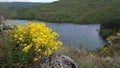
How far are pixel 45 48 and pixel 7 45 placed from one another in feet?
2.24

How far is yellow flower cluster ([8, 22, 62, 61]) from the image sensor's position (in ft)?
18.0

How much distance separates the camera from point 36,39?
5480mm

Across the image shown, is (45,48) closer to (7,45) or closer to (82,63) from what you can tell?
(7,45)

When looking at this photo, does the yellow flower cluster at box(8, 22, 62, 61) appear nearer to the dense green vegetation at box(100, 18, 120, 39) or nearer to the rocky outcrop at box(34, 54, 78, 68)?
the rocky outcrop at box(34, 54, 78, 68)

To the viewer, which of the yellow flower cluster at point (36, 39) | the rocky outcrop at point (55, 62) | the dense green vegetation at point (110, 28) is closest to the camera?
the yellow flower cluster at point (36, 39)

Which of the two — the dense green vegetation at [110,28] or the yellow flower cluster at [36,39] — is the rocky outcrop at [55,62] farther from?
the dense green vegetation at [110,28]

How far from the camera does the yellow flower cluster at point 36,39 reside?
550 centimetres

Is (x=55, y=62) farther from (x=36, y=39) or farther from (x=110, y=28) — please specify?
(x=110, y=28)

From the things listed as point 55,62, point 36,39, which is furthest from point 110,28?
point 36,39

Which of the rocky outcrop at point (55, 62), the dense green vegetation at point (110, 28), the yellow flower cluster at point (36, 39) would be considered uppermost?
the yellow flower cluster at point (36, 39)

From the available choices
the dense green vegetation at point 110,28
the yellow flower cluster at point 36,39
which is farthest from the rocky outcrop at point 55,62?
the dense green vegetation at point 110,28

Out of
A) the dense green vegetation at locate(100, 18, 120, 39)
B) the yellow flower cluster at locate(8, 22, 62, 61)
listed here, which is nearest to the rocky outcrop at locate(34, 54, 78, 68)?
the yellow flower cluster at locate(8, 22, 62, 61)

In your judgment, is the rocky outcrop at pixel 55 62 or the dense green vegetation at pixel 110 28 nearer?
the rocky outcrop at pixel 55 62

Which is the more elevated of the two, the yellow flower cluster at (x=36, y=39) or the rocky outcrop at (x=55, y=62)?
the yellow flower cluster at (x=36, y=39)
